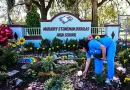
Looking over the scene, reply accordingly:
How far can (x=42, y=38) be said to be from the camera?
31.7 ft

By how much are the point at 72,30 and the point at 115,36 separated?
201cm

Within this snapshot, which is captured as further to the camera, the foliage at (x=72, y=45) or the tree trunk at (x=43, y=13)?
the tree trunk at (x=43, y=13)

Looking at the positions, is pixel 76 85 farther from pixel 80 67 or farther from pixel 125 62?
pixel 125 62

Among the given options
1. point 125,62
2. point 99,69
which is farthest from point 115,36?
point 99,69

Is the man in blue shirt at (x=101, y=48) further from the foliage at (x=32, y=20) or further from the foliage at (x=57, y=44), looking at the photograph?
the foliage at (x=32, y=20)

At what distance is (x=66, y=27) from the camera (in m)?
9.57

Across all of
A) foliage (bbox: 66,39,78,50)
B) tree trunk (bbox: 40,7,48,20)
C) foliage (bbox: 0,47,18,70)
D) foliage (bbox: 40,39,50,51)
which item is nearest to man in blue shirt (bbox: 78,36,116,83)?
foliage (bbox: 0,47,18,70)

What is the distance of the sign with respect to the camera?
957 cm

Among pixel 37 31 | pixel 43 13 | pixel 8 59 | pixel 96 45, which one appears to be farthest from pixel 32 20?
pixel 96 45

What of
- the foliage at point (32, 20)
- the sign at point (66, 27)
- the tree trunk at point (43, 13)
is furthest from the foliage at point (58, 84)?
the tree trunk at point (43, 13)

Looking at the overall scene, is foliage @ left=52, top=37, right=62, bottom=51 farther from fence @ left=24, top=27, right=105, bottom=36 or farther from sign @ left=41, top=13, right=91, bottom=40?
fence @ left=24, top=27, right=105, bottom=36

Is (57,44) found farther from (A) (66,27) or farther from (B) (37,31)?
(B) (37,31)

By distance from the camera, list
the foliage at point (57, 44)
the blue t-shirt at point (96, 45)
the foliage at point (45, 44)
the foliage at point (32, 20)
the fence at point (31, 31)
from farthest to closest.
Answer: the foliage at point (32, 20)
the fence at point (31, 31)
the foliage at point (45, 44)
the foliage at point (57, 44)
the blue t-shirt at point (96, 45)

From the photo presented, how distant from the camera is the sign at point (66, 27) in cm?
957
